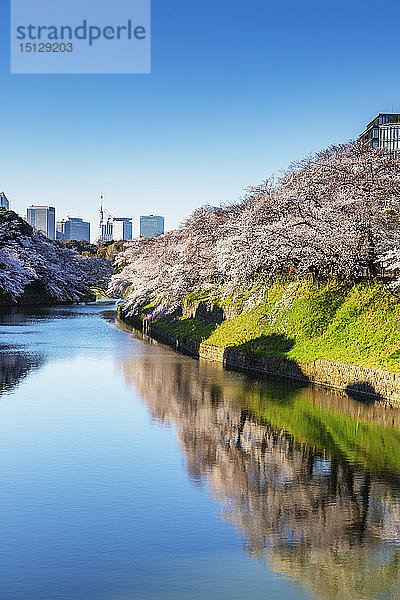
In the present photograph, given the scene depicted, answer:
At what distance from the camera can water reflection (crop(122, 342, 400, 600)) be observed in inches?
380

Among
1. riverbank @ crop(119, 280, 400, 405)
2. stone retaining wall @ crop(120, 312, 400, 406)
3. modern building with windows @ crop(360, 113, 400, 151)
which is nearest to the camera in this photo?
stone retaining wall @ crop(120, 312, 400, 406)

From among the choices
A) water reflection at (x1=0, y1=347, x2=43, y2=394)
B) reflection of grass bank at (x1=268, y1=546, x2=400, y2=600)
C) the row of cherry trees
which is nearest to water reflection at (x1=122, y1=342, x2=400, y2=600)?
reflection of grass bank at (x1=268, y1=546, x2=400, y2=600)

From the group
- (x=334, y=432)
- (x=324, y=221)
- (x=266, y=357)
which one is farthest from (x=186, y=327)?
(x=334, y=432)

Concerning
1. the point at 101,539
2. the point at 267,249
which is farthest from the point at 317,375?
the point at 101,539

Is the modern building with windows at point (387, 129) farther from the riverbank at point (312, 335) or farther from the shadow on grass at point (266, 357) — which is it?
the shadow on grass at point (266, 357)

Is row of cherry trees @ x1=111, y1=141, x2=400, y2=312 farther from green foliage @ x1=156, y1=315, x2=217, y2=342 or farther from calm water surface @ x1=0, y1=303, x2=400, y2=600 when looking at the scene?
calm water surface @ x1=0, y1=303, x2=400, y2=600

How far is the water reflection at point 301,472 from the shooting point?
9.66 meters

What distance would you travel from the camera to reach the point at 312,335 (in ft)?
95.0

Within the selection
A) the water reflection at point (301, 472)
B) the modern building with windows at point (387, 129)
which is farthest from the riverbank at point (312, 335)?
the modern building with windows at point (387, 129)

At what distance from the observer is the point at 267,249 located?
29.2 m

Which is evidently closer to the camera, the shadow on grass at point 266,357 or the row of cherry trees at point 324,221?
the row of cherry trees at point 324,221

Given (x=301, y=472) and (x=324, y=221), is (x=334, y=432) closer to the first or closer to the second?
(x=301, y=472)

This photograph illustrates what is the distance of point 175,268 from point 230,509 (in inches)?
1368

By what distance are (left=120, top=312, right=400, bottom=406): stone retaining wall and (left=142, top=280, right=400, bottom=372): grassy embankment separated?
0.33m
